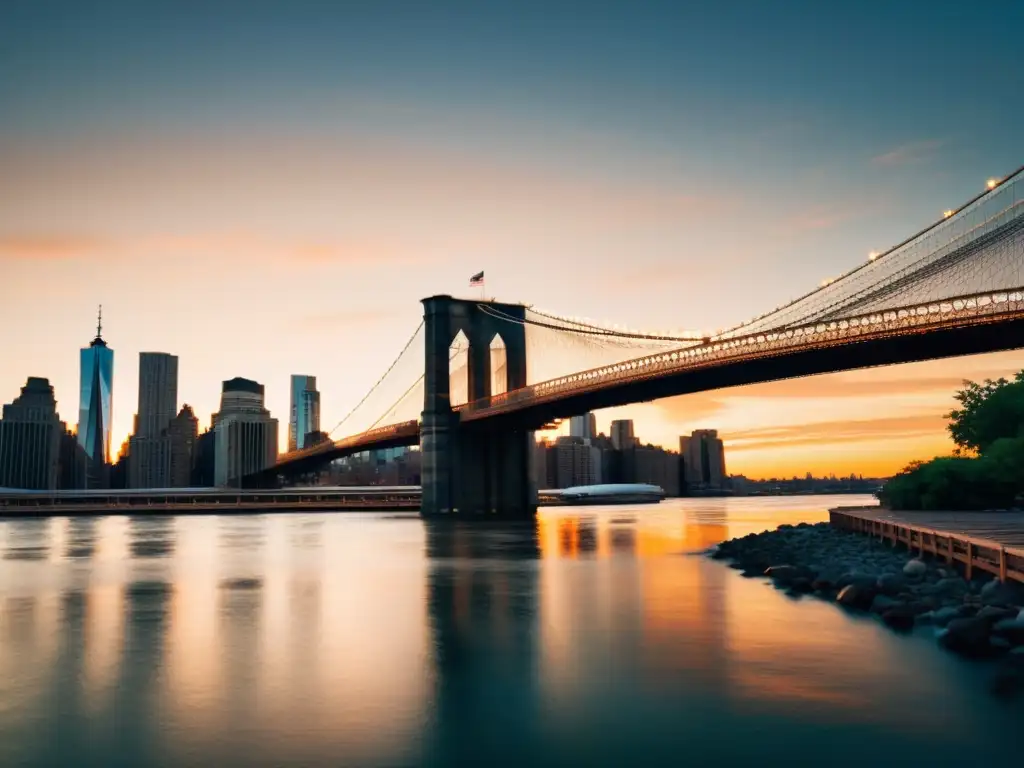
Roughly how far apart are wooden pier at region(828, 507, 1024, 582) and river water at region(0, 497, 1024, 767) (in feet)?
11.7

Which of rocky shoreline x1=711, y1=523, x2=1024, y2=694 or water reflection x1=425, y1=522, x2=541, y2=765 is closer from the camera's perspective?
water reflection x1=425, y1=522, x2=541, y2=765

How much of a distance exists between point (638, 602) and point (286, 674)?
35.9ft

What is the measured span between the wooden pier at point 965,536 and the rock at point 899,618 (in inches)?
105

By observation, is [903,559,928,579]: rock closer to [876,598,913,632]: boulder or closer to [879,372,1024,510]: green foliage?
[876,598,913,632]: boulder

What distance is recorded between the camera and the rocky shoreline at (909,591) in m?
15.8

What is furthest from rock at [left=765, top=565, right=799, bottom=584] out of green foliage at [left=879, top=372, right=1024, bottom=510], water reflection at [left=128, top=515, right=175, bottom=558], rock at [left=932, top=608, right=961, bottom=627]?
water reflection at [left=128, top=515, right=175, bottom=558]

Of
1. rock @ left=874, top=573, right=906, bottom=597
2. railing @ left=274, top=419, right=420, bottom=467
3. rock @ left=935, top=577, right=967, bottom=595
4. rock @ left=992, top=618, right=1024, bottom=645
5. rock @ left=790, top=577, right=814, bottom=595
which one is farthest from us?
railing @ left=274, top=419, right=420, bottom=467

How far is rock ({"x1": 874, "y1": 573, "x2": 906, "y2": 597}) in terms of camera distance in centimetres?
2139

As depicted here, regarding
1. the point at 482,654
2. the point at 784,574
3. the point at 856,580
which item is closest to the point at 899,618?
the point at 856,580

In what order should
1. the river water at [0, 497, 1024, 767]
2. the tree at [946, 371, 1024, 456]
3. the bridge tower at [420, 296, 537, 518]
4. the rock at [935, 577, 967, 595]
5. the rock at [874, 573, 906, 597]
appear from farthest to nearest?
the bridge tower at [420, 296, 537, 518] → the tree at [946, 371, 1024, 456] → the rock at [874, 573, 906, 597] → the rock at [935, 577, 967, 595] → the river water at [0, 497, 1024, 767]

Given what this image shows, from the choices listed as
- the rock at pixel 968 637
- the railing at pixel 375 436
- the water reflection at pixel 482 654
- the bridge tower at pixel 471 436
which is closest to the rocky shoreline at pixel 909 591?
the rock at pixel 968 637

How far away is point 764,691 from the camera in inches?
531

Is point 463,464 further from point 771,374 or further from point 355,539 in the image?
point 771,374

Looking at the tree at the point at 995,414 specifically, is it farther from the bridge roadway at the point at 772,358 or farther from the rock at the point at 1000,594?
the rock at the point at 1000,594
